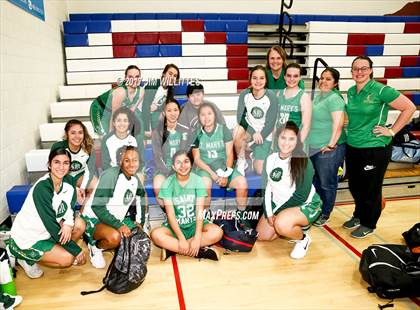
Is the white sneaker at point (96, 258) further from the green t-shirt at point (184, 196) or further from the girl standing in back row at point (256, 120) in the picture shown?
the girl standing in back row at point (256, 120)

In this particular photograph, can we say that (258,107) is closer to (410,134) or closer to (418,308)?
(418,308)

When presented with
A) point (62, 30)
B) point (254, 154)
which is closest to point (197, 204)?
point (254, 154)

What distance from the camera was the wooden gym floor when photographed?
2146mm

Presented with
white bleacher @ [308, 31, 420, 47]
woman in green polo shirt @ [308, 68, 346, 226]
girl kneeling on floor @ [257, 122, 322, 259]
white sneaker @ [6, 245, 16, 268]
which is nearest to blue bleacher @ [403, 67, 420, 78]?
white bleacher @ [308, 31, 420, 47]

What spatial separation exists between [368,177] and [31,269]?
2743 millimetres

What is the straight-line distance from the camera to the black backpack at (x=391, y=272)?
85.0 inches

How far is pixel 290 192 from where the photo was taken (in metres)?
2.72

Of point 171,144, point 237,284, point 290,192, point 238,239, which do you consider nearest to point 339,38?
point 290,192

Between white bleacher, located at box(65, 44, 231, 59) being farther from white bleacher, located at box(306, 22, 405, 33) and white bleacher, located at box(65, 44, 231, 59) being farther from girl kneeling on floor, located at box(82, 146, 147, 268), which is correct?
girl kneeling on floor, located at box(82, 146, 147, 268)

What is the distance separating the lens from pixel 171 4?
17.7 ft

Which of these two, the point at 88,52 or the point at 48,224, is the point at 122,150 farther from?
the point at 88,52

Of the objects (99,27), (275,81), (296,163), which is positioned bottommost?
(296,163)

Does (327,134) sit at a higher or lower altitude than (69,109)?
lower

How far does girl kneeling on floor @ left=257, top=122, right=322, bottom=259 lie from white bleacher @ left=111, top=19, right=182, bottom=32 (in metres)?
2.85
